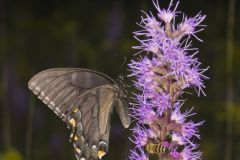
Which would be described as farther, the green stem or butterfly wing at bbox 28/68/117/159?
the green stem

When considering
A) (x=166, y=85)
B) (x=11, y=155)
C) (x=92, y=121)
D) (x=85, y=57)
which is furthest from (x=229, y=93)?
(x=166, y=85)

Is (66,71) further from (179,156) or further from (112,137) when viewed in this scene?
(112,137)

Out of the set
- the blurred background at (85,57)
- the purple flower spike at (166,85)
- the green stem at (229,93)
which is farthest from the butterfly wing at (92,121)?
the green stem at (229,93)

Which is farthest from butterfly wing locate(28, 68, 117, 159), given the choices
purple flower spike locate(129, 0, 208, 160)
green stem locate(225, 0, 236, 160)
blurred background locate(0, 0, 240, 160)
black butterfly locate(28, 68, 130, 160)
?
green stem locate(225, 0, 236, 160)

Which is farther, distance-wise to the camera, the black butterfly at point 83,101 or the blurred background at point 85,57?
the blurred background at point 85,57

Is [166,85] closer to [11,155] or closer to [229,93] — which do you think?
[229,93]

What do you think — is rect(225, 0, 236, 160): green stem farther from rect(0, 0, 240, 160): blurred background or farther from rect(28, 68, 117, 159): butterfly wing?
rect(28, 68, 117, 159): butterfly wing

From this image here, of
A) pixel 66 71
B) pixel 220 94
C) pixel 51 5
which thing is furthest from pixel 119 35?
pixel 66 71

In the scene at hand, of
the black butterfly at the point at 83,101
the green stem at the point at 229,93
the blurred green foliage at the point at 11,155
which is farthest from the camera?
the blurred green foliage at the point at 11,155

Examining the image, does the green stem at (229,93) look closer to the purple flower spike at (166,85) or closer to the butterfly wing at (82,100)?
the butterfly wing at (82,100)
